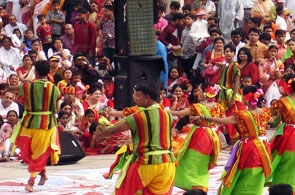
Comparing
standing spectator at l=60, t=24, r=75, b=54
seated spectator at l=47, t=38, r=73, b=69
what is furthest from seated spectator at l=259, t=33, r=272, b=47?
seated spectator at l=47, t=38, r=73, b=69

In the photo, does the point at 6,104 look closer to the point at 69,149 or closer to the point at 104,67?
the point at 69,149

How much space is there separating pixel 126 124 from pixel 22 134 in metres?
3.77

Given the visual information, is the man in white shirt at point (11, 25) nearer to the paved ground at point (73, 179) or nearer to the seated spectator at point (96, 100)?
the seated spectator at point (96, 100)

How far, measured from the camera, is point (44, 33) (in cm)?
2219

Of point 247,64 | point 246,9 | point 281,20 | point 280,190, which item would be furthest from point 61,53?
point 280,190

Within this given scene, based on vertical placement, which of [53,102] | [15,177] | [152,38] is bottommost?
[15,177]

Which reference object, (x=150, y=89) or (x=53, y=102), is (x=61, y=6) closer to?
(x=53, y=102)

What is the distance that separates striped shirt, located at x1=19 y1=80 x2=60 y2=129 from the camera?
14969mm

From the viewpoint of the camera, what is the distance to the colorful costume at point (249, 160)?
12812mm

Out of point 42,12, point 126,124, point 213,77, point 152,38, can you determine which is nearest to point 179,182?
point 152,38

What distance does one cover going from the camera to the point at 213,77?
21297 millimetres

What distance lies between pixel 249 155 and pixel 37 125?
11.1 feet

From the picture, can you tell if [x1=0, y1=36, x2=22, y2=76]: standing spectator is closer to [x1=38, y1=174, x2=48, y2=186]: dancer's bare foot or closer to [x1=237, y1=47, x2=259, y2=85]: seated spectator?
[x1=237, y1=47, x2=259, y2=85]: seated spectator

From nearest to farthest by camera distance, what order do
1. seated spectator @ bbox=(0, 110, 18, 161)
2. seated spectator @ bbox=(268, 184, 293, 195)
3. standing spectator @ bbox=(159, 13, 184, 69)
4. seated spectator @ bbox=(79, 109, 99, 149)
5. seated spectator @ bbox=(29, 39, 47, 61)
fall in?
seated spectator @ bbox=(268, 184, 293, 195), seated spectator @ bbox=(0, 110, 18, 161), seated spectator @ bbox=(79, 109, 99, 149), seated spectator @ bbox=(29, 39, 47, 61), standing spectator @ bbox=(159, 13, 184, 69)
